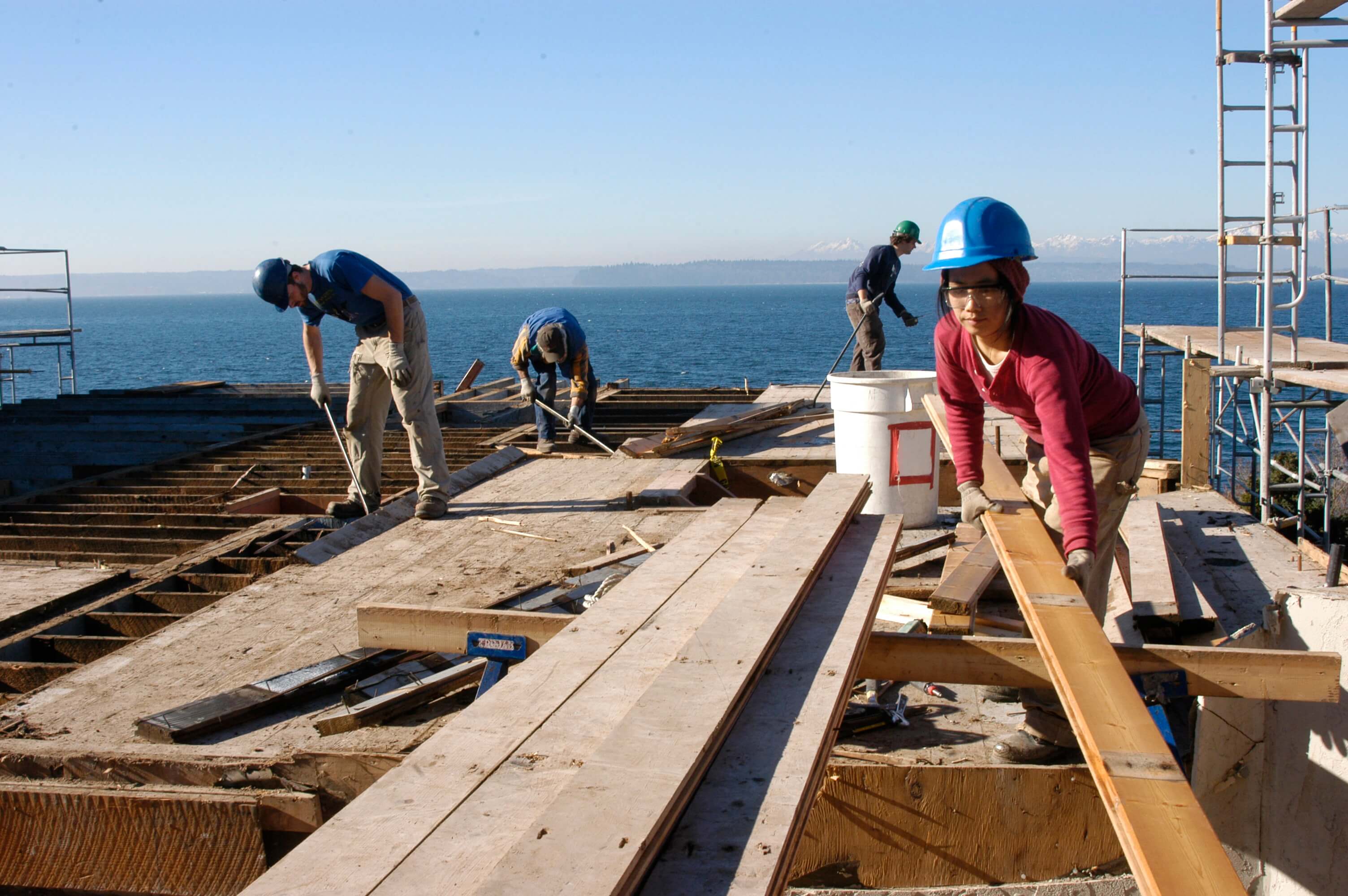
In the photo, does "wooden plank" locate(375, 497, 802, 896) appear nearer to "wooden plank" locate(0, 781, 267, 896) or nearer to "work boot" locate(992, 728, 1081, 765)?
"work boot" locate(992, 728, 1081, 765)

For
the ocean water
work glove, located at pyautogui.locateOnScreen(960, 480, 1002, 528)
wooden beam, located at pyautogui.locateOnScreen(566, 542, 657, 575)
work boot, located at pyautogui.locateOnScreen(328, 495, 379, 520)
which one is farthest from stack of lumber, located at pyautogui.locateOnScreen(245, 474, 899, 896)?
the ocean water

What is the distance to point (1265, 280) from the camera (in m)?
8.23

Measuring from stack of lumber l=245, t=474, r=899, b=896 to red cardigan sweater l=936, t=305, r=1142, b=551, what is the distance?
631 millimetres

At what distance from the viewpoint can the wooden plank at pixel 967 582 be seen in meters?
4.27

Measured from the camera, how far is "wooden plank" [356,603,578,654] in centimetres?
343

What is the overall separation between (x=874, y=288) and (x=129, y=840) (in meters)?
8.12

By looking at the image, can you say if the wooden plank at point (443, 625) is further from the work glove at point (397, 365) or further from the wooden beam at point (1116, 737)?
the work glove at point (397, 365)

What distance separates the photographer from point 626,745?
83.3 inches

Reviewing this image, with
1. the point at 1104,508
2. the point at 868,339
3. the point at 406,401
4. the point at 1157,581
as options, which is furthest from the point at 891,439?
the point at 868,339

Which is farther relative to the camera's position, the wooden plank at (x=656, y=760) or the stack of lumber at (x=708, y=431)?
the stack of lumber at (x=708, y=431)

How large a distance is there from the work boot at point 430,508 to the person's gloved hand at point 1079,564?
4.30 metres

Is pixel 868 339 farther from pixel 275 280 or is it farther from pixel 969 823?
pixel 969 823

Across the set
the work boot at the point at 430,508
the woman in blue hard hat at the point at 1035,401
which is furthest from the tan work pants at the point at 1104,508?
the work boot at the point at 430,508

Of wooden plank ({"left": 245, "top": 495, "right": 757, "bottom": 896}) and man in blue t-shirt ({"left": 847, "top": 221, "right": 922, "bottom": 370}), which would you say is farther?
man in blue t-shirt ({"left": 847, "top": 221, "right": 922, "bottom": 370})
